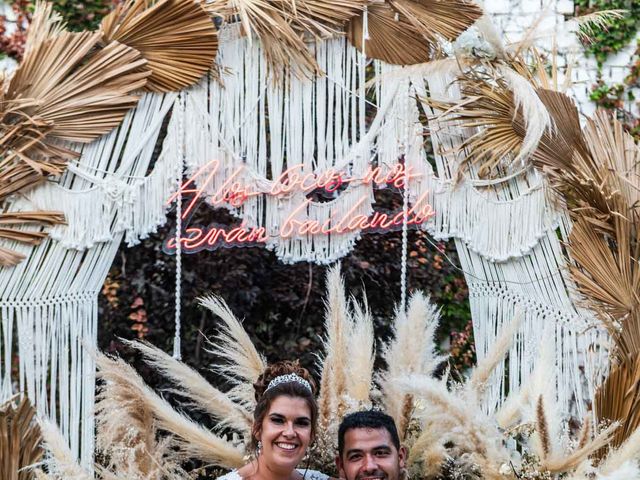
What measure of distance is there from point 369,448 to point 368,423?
0.08m

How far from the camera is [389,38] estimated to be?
3617 millimetres

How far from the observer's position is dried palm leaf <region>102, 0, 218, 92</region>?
3.49m

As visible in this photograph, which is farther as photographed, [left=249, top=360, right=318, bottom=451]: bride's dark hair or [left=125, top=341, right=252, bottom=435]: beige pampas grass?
[left=125, top=341, right=252, bottom=435]: beige pampas grass

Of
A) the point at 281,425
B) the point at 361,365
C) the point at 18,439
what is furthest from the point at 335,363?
the point at 18,439

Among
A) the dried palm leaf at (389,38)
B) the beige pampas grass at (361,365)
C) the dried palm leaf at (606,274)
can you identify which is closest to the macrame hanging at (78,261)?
the dried palm leaf at (389,38)

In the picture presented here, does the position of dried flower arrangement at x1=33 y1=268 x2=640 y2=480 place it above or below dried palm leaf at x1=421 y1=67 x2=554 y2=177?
below

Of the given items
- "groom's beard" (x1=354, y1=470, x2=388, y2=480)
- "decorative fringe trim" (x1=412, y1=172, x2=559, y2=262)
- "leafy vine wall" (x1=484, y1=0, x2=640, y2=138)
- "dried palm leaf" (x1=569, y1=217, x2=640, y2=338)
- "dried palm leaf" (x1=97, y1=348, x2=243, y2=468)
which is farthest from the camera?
"leafy vine wall" (x1=484, y1=0, x2=640, y2=138)

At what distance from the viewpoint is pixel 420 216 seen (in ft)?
11.8

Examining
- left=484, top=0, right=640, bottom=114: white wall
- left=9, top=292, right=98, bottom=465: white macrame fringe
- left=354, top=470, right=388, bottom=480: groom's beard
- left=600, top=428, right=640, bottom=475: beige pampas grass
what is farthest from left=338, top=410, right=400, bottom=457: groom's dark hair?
left=484, top=0, right=640, bottom=114: white wall

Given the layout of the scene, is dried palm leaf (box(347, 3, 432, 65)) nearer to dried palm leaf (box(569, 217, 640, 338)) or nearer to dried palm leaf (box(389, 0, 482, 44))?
dried palm leaf (box(389, 0, 482, 44))

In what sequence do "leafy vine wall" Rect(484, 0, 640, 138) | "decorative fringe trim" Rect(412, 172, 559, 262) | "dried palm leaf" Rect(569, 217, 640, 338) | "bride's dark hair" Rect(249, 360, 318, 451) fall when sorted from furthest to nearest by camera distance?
"leafy vine wall" Rect(484, 0, 640, 138) < "decorative fringe trim" Rect(412, 172, 559, 262) < "dried palm leaf" Rect(569, 217, 640, 338) < "bride's dark hair" Rect(249, 360, 318, 451)

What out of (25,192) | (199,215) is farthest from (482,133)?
(25,192)

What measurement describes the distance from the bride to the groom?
0.39ft

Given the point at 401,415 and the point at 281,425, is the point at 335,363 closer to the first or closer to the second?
the point at 401,415
